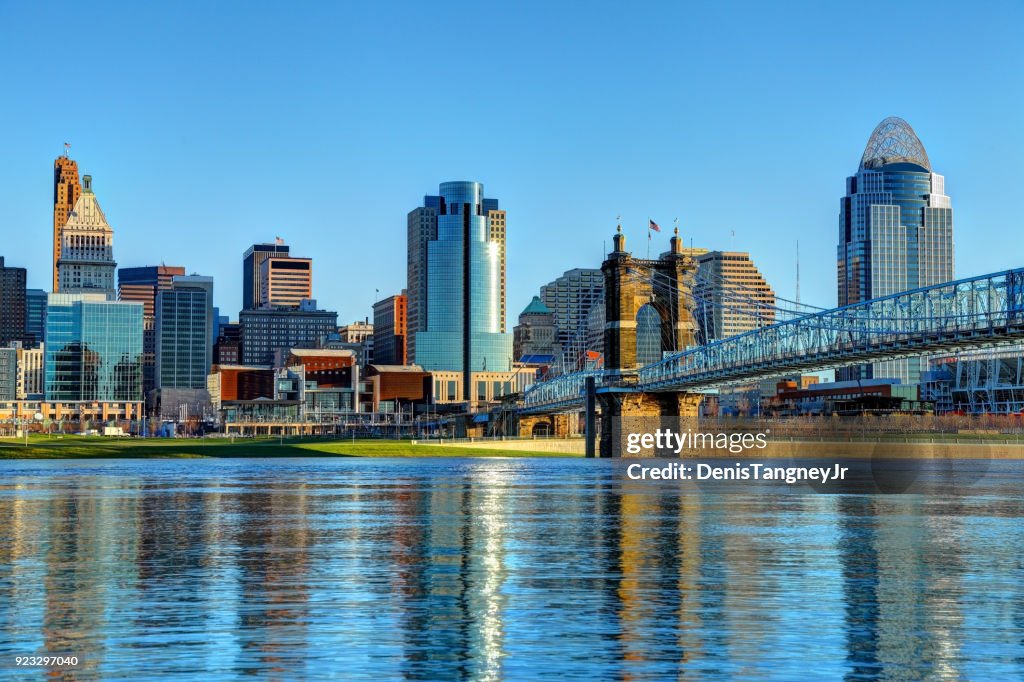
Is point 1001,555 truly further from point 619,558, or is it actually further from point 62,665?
point 62,665

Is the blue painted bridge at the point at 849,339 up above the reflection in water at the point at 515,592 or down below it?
above

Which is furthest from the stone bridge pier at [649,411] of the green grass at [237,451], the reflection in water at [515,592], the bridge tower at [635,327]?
the reflection in water at [515,592]

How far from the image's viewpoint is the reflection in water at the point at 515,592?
20750 mm

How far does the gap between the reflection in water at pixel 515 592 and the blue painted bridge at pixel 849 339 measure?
29949 millimetres

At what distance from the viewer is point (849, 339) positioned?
347 feet

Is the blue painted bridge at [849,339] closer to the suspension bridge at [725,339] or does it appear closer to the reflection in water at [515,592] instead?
the suspension bridge at [725,339]

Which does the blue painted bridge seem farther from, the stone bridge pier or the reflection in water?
the reflection in water

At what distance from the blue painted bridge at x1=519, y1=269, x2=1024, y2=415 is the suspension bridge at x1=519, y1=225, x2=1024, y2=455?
0.39 ft

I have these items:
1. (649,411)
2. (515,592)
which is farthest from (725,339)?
(515,592)

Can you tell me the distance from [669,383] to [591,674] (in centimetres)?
11420

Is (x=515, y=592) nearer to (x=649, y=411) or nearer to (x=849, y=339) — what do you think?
(x=849, y=339)

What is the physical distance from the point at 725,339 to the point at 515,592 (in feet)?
333

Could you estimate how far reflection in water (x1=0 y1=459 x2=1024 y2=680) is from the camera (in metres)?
20.8

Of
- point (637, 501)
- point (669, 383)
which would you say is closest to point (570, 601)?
point (637, 501)
